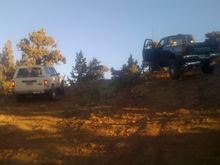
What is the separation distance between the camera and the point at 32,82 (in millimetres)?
15750

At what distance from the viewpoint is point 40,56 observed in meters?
39.9

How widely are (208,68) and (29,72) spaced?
8449mm

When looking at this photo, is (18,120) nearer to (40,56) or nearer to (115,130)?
(115,130)

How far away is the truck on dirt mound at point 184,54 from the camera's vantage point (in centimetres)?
1465

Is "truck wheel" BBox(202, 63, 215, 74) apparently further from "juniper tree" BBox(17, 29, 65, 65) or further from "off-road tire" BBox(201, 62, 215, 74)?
"juniper tree" BBox(17, 29, 65, 65)

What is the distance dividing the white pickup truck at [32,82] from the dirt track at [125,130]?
1485 millimetres

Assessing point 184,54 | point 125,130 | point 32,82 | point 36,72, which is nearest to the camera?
point 125,130

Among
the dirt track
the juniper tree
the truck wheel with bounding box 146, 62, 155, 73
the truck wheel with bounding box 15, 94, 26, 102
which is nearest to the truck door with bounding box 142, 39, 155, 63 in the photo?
the truck wheel with bounding box 146, 62, 155, 73

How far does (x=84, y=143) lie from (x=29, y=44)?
3402cm

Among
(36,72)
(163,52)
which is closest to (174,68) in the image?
(163,52)

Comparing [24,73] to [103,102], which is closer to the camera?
[103,102]

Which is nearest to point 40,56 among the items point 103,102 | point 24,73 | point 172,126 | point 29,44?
point 29,44

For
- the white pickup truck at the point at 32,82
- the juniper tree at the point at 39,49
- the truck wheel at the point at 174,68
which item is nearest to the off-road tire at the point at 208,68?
the truck wheel at the point at 174,68

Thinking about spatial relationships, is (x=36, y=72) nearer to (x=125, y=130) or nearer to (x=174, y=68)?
(x=174, y=68)
